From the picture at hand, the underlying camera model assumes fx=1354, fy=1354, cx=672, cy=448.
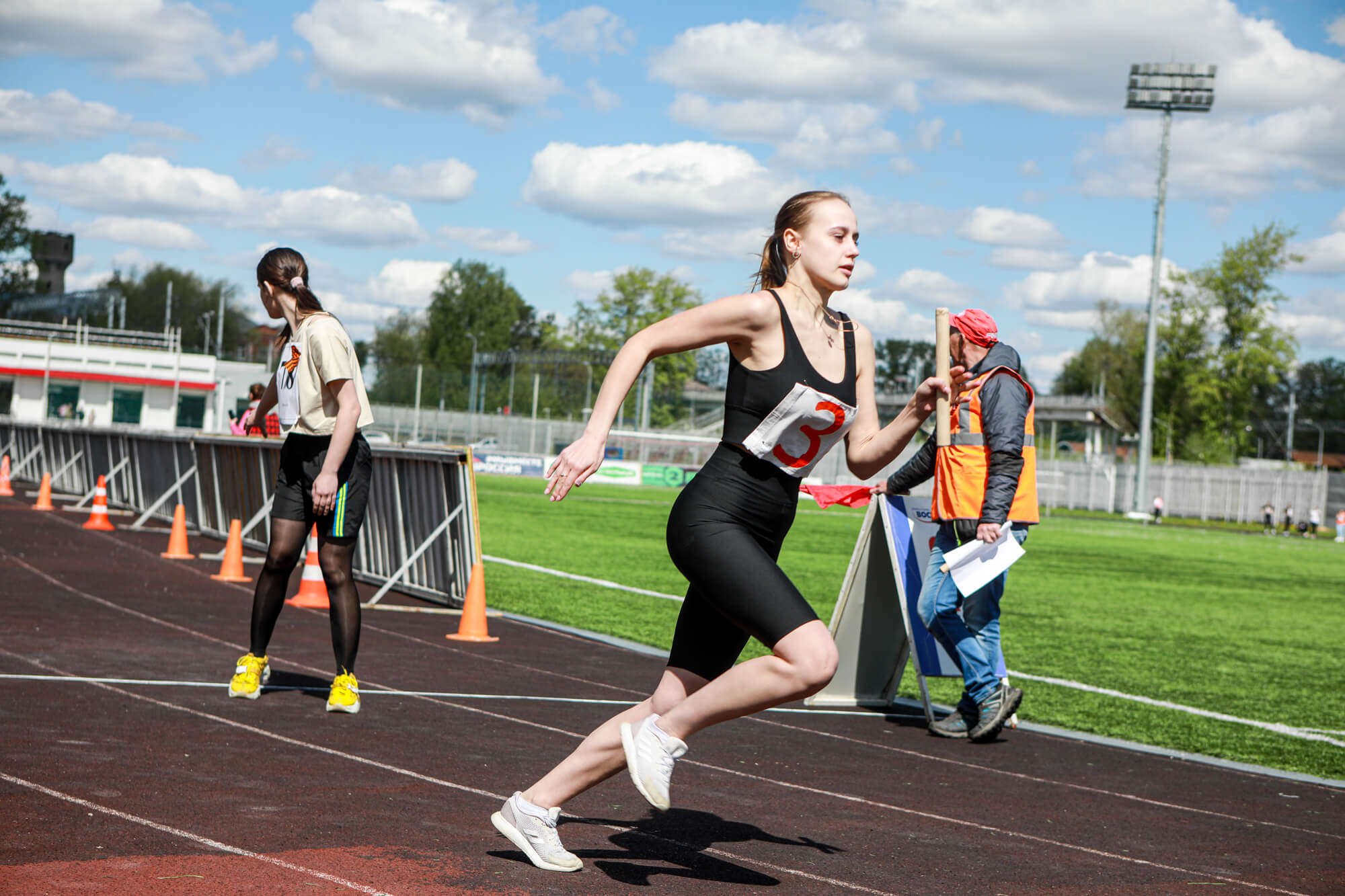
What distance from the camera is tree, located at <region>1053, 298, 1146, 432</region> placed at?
85.9 meters

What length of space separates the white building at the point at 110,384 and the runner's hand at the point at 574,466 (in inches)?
2355

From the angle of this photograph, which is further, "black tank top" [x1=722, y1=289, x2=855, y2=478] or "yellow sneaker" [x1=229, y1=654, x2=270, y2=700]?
"yellow sneaker" [x1=229, y1=654, x2=270, y2=700]

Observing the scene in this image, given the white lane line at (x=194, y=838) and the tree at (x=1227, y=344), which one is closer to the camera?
the white lane line at (x=194, y=838)

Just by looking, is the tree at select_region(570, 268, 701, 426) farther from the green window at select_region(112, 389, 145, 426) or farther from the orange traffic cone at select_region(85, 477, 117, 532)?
the orange traffic cone at select_region(85, 477, 117, 532)

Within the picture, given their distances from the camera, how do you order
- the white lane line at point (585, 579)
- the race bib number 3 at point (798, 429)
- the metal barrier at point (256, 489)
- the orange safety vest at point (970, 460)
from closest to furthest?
1. the race bib number 3 at point (798, 429)
2. the orange safety vest at point (970, 460)
3. the metal barrier at point (256, 489)
4. the white lane line at point (585, 579)

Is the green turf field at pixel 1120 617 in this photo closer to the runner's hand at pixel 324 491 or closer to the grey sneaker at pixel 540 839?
the runner's hand at pixel 324 491

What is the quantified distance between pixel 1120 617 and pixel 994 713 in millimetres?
8644

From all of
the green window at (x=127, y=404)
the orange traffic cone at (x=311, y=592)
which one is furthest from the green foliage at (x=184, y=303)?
the orange traffic cone at (x=311, y=592)

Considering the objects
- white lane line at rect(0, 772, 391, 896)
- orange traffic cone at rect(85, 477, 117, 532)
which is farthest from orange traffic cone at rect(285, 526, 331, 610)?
orange traffic cone at rect(85, 477, 117, 532)

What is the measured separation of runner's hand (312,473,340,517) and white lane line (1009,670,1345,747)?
17.7ft

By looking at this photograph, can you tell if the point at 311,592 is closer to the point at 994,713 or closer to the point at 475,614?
the point at 475,614

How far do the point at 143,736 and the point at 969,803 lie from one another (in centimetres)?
330

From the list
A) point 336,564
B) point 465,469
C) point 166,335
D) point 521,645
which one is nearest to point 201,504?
point 465,469

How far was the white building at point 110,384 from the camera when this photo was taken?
62.1m
